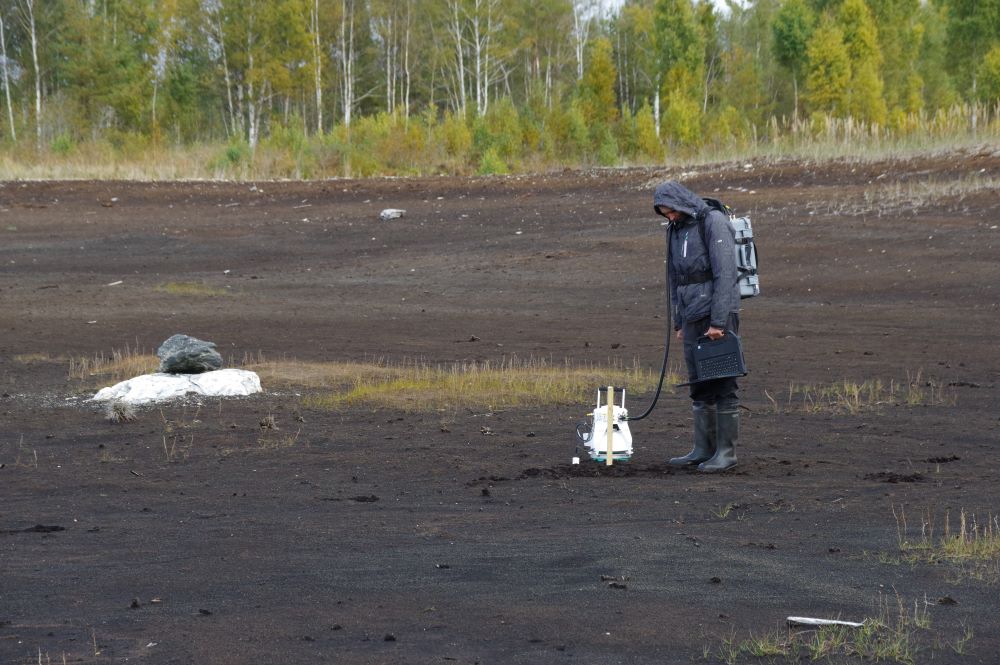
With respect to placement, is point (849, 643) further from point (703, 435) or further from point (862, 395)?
point (862, 395)

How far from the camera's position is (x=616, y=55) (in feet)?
230

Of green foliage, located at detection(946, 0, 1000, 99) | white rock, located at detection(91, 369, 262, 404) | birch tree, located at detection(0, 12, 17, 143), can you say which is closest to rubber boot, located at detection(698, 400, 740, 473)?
white rock, located at detection(91, 369, 262, 404)

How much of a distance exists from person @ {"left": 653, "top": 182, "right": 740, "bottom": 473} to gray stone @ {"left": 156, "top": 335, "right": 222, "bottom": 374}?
5462 mm

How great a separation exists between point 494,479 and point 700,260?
201cm

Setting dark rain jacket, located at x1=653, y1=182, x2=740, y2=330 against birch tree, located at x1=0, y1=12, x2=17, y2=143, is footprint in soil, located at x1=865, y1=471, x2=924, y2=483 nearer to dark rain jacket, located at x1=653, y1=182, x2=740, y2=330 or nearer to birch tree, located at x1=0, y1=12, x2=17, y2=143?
dark rain jacket, located at x1=653, y1=182, x2=740, y2=330

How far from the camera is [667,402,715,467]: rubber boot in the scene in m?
9.23

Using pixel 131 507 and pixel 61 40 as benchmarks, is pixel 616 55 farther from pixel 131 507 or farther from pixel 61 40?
pixel 131 507

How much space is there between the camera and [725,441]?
909 centimetres

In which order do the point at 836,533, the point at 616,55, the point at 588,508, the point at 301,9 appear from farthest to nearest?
the point at 616,55 → the point at 301,9 → the point at 588,508 → the point at 836,533

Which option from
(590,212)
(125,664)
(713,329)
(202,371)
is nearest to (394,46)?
(590,212)

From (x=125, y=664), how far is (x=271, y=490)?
367 cm

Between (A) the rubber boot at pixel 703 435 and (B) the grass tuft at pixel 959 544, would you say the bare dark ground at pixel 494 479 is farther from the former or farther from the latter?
(A) the rubber boot at pixel 703 435

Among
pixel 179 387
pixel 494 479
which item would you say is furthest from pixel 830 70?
pixel 494 479

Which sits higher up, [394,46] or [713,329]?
[394,46]
